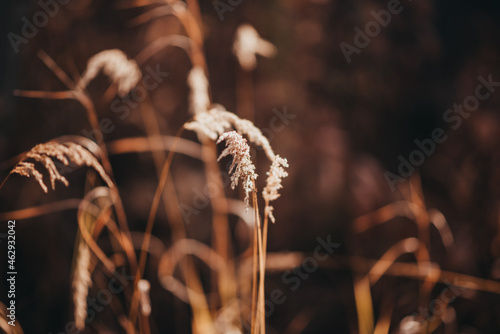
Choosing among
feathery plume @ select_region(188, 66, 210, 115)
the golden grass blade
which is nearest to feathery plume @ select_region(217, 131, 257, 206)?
feathery plume @ select_region(188, 66, 210, 115)

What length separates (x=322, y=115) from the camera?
4.31 ft

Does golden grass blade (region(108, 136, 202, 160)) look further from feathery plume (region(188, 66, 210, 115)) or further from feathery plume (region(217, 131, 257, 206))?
feathery plume (region(217, 131, 257, 206))

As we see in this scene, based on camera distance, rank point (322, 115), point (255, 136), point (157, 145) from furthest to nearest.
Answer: point (322, 115)
point (157, 145)
point (255, 136)

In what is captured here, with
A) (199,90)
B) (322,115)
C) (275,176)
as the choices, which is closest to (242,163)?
(275,176)

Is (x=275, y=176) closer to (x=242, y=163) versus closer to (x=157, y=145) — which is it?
(x=242, y=163)

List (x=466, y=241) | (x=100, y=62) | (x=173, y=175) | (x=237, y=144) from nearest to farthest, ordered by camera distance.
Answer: (x=237, y=144) < (x=100, y=62) < (x=466, y=241) < (x=173, y=175)

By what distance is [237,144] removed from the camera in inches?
18.9

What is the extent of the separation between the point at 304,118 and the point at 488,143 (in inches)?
23.8

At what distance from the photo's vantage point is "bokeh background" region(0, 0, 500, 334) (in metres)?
1.20

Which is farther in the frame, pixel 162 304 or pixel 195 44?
pixel 162 304

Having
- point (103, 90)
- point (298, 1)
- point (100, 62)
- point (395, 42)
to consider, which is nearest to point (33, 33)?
point (103, 90)

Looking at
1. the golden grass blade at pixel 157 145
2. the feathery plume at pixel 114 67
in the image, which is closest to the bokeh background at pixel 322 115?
the golden grass blade at pixel 157 145

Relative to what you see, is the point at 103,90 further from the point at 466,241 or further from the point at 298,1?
the point at 466,241

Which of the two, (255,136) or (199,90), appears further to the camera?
(199,90)
